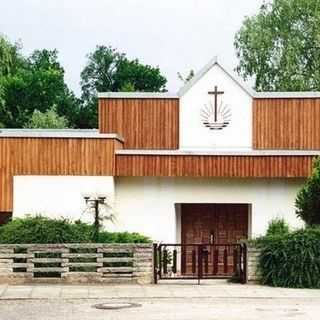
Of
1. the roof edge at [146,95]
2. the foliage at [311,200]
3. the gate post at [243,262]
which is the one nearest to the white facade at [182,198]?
the roof edge at [146,95]

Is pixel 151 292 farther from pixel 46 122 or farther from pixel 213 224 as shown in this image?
pixel 46 122

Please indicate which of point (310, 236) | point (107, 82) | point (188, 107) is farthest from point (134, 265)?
point (107, 82)

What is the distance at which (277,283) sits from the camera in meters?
22.9

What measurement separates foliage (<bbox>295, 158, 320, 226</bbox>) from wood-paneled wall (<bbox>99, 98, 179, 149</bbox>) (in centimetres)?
720

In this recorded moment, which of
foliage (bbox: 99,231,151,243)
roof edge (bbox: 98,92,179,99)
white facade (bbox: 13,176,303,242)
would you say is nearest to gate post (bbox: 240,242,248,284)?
foliage (bbox: 99,231,151,243)

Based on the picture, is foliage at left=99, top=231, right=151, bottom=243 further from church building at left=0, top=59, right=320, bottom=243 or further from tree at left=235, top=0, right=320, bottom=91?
tree at left=235, top=0, right=320, bottom=91

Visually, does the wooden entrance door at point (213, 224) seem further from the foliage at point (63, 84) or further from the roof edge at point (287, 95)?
the foliage at point (63, 84)

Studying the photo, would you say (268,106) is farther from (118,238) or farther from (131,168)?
(118,238)

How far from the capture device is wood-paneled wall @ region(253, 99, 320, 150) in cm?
3117

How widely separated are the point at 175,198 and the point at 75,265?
7.52m

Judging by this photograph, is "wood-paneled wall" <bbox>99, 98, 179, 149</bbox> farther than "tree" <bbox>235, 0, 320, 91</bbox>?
No

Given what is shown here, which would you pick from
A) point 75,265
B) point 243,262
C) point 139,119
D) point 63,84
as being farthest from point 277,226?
point 63,84

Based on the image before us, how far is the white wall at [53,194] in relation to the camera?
94.8ft

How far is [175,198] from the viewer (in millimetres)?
30297
